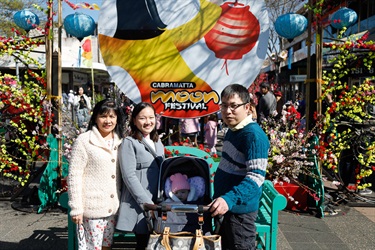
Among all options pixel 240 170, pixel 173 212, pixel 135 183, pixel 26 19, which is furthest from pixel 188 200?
pixel 26 19

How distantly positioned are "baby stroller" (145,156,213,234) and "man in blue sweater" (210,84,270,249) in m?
0.21

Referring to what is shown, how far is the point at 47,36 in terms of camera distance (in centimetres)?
551

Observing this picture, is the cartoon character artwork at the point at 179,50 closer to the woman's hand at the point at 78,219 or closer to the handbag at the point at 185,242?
the woman's hand at the point at 78,219

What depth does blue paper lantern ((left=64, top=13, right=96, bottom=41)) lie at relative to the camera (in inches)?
210

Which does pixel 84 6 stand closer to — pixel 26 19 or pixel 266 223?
pixel 26 19

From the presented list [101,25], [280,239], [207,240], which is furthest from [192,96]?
[207,240]

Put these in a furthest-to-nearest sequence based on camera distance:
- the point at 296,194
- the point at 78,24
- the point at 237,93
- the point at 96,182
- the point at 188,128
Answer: the point at 188,128, the point at 296,194, the point at 78,24, the point at 96,182, the point at 237,93

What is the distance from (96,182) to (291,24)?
3318 millimetres

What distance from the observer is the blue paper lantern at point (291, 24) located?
5.17 metres

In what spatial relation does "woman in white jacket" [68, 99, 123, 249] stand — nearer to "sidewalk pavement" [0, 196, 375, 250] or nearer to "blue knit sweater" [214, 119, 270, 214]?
"blue knit sweater" [214, 119, 270, 214]

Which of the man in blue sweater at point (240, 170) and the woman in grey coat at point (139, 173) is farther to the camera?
the woman in grey coat at point (139, 173)

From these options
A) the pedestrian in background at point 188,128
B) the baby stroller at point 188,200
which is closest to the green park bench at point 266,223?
the baby stroller at point 188,200

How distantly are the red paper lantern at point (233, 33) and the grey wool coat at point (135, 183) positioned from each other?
229 cm

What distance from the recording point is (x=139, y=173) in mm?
3127
